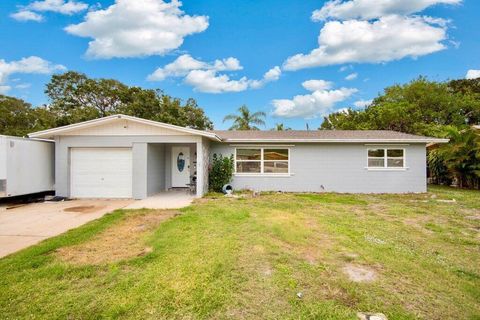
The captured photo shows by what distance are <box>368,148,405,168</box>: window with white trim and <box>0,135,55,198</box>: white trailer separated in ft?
46.1

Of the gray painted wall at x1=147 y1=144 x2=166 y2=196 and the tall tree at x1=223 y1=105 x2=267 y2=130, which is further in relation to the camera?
the tall tree at x1=223 y1=105 x2=267 y2=130

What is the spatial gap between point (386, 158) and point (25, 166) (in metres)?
14.9

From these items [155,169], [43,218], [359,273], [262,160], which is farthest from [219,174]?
[359,273]

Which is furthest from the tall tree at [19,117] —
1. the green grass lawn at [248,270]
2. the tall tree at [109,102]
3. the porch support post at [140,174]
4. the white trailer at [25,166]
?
the green grass lawn at [248,270]

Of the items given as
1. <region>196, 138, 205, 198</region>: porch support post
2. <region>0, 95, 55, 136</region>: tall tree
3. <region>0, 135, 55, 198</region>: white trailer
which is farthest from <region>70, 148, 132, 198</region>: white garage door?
<region>0, 95, 55, 136</region>: tall tree

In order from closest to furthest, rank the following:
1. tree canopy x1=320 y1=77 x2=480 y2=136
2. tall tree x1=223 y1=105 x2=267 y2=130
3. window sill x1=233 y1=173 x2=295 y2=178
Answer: window sill x1=233 y1=173 x2=295 y2=178 < tree canopy x1=320 y1=77 x2=480 y2=136 < tall tree x1=223 y1=105 x2=267 y2=130

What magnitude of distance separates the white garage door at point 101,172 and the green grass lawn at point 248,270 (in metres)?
4.04

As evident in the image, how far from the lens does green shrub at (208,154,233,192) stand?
39.2 ft

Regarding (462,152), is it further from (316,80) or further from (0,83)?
(0,83)

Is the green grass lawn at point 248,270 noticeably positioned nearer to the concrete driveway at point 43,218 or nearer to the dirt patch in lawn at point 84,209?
the concrete driveway at point 43,218

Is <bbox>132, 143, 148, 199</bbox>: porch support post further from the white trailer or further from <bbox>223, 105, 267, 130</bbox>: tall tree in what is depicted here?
<bbox>223, 105, 267, 130</bbox>: tall tree

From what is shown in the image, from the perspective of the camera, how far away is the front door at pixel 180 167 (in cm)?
1325

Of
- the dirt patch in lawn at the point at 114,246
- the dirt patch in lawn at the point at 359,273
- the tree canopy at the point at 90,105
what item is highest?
the tree canopy at the point at 90,105

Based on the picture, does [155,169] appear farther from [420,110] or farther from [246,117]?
[420,110]
